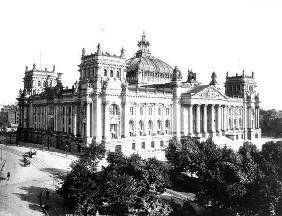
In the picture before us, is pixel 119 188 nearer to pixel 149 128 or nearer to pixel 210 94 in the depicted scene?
pixel 149 128

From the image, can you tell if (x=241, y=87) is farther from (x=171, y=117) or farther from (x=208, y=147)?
(x=208, y=147)

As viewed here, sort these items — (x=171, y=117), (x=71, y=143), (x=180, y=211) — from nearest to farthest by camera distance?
(x=180, y=211) < (x=71, y=143) < (x=171, y=117)

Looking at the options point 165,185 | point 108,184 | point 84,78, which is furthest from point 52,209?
point 84,78

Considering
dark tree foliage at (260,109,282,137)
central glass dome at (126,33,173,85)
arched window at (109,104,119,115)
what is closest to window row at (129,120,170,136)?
arched window at (109,104,119,115)

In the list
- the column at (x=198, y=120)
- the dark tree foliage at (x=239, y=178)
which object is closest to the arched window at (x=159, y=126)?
the column at (x=198, y=120)

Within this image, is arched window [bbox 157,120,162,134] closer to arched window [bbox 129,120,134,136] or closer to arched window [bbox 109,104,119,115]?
arched window [bbox 129,120,134,136]

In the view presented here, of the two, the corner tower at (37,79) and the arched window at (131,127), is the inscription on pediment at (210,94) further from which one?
the corner tower at (37,79)

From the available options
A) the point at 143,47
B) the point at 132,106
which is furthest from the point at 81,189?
the point at 143,47
